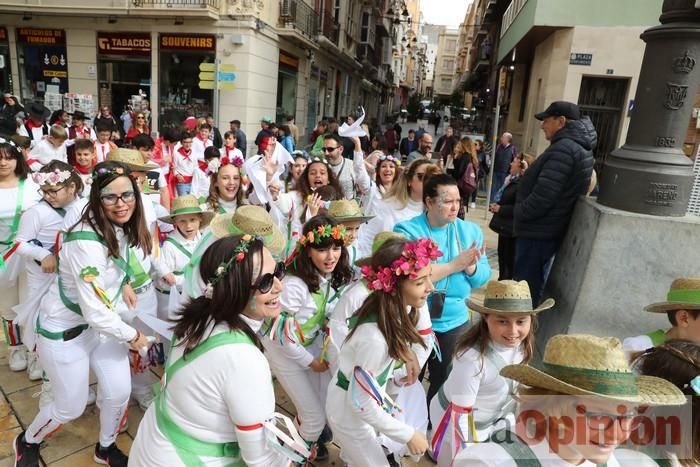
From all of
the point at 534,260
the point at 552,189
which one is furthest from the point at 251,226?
the point at 534,260

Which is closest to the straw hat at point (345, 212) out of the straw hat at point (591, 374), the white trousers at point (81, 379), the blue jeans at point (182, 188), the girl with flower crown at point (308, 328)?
the girl with flower crown at point (308, 328)

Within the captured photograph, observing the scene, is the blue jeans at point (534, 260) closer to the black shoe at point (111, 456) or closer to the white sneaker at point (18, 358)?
the black shoe at point (111, 456)

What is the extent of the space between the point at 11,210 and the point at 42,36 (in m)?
16.3

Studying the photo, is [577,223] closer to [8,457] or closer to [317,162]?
[317,162]

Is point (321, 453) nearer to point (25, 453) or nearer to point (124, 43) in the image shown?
point (25, 453)

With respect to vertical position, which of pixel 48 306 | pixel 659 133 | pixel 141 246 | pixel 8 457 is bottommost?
pixel 8 457

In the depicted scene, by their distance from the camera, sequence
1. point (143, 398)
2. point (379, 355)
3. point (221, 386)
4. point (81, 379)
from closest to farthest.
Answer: point (221, 386) → point (379, 355) → point (81, 379) → point (143, 398)

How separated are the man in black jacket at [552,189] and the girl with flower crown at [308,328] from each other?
2026 mm

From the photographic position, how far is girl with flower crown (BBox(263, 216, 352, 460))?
2859 mm

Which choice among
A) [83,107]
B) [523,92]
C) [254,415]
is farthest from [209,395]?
[523,92]

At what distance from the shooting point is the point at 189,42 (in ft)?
50.9

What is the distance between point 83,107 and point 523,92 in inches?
634

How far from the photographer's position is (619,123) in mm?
12297

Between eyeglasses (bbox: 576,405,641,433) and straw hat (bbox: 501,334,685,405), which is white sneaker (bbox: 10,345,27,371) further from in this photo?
eyeglasses (bbox: 576,405,641,433)
